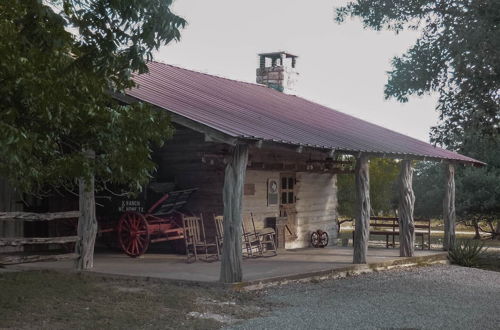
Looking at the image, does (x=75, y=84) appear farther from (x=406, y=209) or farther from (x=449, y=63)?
(x=406, y=209)

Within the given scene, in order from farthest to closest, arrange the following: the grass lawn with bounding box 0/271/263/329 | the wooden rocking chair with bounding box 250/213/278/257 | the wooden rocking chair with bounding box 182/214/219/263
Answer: the wooden rocking chair with bounding box 250/213/278/257
the wooden rocking chair with bounding box 182/214/219/263
the grass lawn with bounding box 0/271/263/329

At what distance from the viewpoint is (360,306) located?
9758 millimetres

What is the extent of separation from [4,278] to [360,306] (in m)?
5.74

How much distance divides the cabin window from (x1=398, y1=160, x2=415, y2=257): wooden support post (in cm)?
301

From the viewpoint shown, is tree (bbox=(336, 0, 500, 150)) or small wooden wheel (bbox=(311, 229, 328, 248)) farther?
small wooden wheel (bbox=(311, 229, 328, 248))

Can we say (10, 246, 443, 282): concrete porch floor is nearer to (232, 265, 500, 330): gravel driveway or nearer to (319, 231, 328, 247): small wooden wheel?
(232, 265, 500, 330): gravel driveway

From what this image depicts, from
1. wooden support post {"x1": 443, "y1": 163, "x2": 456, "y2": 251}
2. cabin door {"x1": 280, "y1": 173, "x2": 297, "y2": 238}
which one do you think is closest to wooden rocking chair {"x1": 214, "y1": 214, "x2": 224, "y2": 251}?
cabin door {"x1": 280, "y1": 173, "x2": 297, "y2": 238}

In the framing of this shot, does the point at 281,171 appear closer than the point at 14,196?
No

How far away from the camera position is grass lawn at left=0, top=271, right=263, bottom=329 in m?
8.23

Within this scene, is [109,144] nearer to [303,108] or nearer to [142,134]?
[142,134]

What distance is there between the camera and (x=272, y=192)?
654 inches

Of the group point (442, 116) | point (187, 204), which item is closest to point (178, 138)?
point (187, 204)

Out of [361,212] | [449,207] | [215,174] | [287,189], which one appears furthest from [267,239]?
[449,207]

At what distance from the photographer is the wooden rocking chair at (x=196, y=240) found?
13.5 meters
